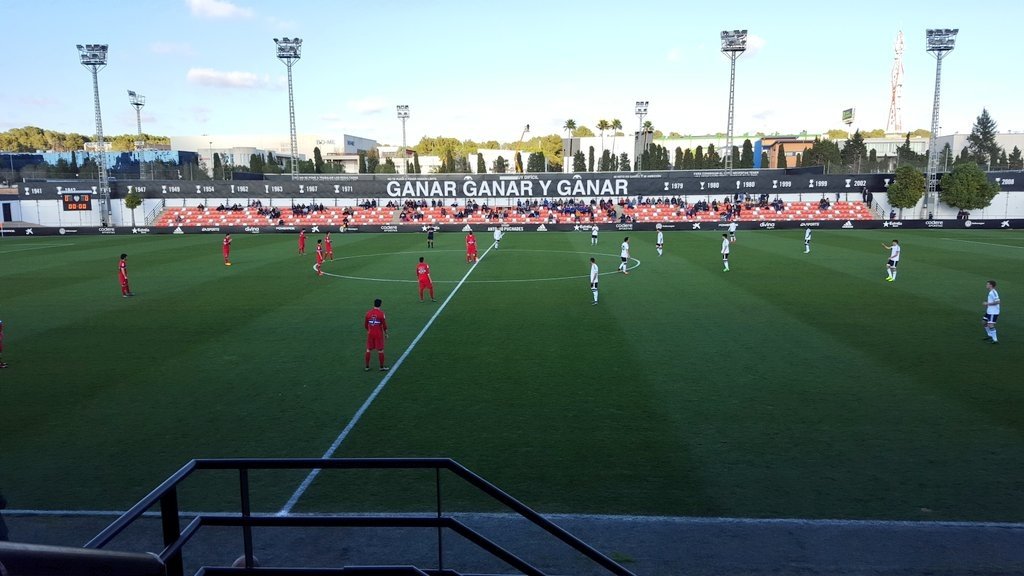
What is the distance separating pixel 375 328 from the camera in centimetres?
1377

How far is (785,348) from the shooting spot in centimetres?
1558

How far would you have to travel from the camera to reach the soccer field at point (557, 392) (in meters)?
8.60

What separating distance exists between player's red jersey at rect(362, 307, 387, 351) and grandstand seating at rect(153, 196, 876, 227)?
4528cm

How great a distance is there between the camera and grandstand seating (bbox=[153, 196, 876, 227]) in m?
59.5

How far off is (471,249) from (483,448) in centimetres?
2402

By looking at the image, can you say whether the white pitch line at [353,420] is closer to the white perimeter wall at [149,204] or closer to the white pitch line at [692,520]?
the white pitch line at [692,520]

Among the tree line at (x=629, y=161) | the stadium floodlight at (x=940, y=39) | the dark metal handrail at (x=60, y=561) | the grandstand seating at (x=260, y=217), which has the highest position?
the stadium floodlight at (x=940, y=39)

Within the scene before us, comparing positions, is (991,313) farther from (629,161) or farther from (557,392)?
(629,161)

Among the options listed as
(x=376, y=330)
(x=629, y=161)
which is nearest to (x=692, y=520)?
(x=376, y=330)

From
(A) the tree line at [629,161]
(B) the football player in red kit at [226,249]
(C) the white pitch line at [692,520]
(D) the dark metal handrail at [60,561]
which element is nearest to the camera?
(D) the dark metal handrail at [60,561]

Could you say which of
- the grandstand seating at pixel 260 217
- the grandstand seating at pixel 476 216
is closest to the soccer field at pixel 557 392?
the grandstand seating at pixel 476 216

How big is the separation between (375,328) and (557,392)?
4.18 meters

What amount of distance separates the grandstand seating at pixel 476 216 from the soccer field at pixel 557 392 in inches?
1337

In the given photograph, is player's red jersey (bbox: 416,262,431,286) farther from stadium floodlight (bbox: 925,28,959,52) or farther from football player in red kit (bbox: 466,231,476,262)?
stadium floodlight (bbox: 925,28,959,52)
